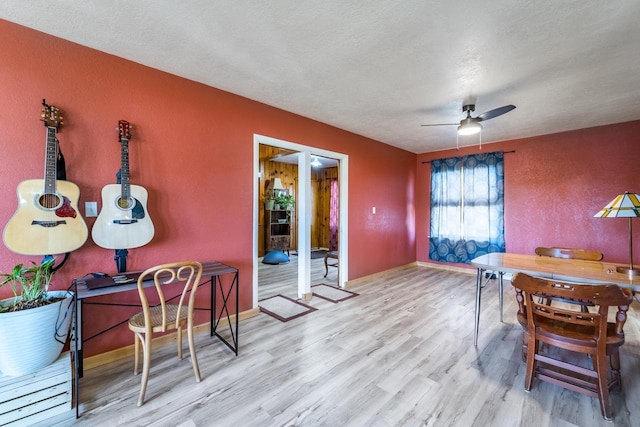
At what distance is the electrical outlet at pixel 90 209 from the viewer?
2111mm

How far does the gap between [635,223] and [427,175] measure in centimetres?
307

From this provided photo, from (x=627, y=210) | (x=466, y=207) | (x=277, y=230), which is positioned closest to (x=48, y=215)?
(x=627, y=210)

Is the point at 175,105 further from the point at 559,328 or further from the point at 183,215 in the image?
the point at 559,328

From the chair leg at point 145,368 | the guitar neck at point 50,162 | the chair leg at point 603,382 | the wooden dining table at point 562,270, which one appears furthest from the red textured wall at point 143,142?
the chair leg at point 603,382

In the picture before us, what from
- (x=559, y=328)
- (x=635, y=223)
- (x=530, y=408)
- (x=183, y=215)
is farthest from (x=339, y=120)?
(x=635, y=223)

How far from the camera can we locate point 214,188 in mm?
2830

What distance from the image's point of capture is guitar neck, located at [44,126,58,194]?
185 cm

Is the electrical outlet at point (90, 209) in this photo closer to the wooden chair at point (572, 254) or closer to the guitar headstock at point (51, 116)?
the guitar headstock at point (51, 116)

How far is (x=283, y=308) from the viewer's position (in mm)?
3416

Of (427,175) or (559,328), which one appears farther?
(427,175)

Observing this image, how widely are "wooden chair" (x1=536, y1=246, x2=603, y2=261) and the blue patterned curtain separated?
190 cm

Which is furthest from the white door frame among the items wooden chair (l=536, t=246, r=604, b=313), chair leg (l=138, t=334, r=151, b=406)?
wooden chair (l=536, t=246, r=604, b=313)

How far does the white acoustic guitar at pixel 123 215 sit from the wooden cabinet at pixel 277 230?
449cm

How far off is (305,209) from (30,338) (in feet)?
9.27
